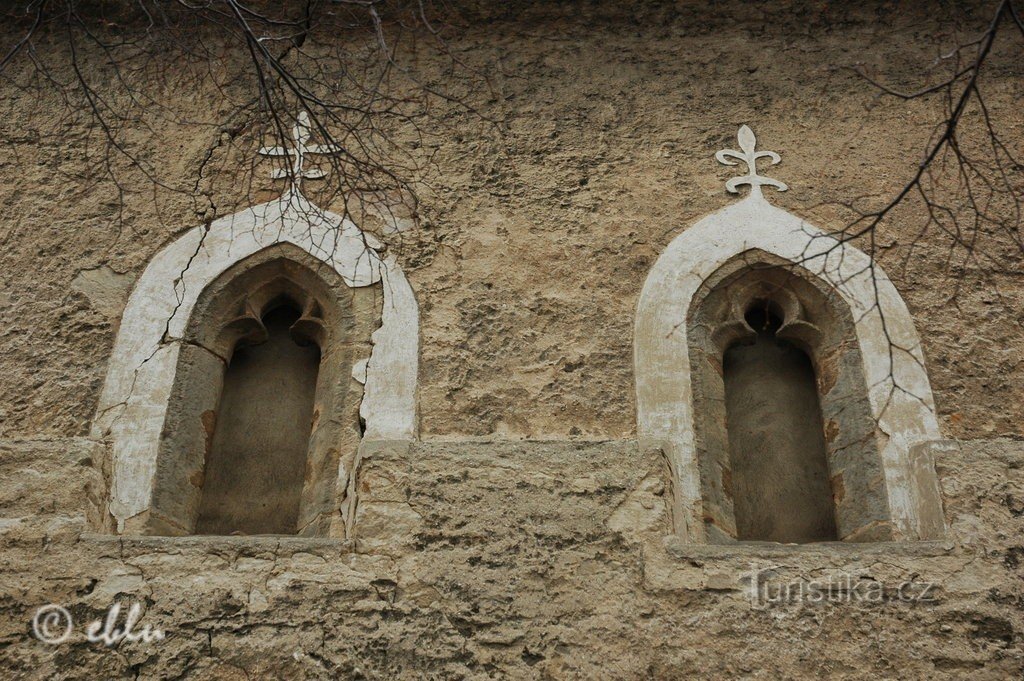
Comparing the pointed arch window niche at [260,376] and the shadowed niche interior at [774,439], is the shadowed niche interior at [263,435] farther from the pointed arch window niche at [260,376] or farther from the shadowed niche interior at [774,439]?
the shadowed niche interior at [774,439]

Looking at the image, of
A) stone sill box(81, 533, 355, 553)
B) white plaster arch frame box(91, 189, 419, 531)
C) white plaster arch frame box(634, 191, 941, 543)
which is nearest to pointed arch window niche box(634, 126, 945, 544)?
white plaster arch frame box(634, 191, 941, 543)

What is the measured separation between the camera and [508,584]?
3.55m

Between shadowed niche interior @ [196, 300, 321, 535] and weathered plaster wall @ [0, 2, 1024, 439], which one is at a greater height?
weathered plaster wall @ [0, 2, 1024, 439]

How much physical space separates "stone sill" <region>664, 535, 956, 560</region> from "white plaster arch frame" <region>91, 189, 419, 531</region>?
108 cm

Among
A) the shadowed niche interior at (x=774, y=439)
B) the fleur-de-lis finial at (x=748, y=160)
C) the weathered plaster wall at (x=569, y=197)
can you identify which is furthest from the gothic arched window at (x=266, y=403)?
the fleur-de-lis finial at (x=748, y=160)

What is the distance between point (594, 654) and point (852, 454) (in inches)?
51.9

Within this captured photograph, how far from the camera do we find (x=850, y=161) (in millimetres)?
4688

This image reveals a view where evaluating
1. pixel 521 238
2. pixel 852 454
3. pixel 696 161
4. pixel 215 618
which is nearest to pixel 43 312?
pixel 215 618

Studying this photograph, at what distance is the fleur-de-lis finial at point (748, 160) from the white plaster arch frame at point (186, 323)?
1.46 metres

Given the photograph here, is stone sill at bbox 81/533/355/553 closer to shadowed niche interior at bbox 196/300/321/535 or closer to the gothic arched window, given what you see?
the gothic arched window

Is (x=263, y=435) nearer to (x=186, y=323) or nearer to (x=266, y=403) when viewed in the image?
(x=266, y=403)

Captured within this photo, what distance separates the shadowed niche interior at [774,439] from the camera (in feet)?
13.6

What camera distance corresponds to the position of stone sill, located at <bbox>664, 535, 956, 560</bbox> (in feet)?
11.7

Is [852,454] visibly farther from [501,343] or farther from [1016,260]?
[501,343]
